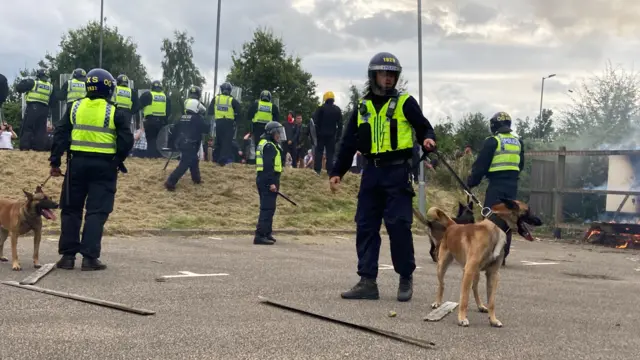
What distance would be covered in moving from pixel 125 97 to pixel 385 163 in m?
11.3

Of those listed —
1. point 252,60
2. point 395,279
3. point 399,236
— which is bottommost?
point 395,279

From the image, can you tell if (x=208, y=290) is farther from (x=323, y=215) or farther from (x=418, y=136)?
(x=323, y=215)

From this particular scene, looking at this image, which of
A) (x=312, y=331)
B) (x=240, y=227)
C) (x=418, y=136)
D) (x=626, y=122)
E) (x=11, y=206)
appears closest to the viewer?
(x=312, y=331)

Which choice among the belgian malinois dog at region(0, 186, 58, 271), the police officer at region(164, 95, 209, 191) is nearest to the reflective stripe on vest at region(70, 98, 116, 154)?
the belgian malinois dog at region(0, 186, 58, 271)

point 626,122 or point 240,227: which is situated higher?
point 626,122

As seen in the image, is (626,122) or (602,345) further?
(626,122)

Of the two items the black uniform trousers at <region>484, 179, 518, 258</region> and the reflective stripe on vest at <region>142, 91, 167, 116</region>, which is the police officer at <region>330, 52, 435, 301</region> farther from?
the reflective stripe on vest at <region>142, 91, 167, 116</region>

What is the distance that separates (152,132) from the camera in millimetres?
18047

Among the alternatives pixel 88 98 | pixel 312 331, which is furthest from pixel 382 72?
pixel 88 98

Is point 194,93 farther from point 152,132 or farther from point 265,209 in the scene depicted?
point 265,209

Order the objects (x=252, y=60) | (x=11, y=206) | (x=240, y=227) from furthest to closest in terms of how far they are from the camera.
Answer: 1. (x=252, y=60)
2. (x=240, y=227)
3. (x=11, y=206)

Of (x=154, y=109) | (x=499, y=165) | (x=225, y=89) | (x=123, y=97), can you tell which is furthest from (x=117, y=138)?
(x=225, y=89)

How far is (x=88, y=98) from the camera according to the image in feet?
27.6

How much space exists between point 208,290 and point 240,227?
756cm
